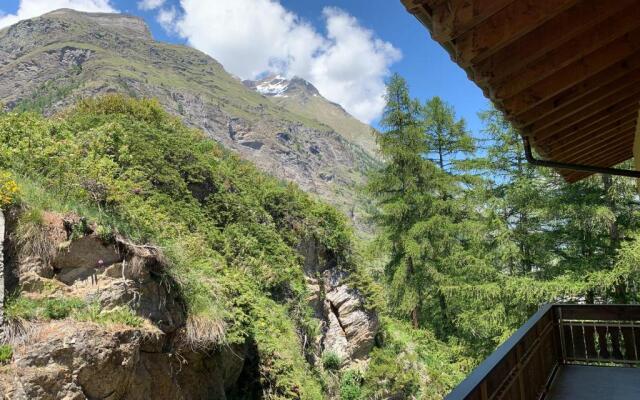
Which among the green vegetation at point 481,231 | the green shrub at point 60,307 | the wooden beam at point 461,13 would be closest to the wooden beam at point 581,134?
the wooden beam at point 461,13

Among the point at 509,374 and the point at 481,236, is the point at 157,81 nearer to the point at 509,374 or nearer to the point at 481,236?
the point at 481,236

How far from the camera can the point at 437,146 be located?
19.1 meters

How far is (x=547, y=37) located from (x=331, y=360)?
10.7m

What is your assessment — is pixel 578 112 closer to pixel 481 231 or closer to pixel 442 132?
pixel 481 231

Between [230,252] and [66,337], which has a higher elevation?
[230,252]

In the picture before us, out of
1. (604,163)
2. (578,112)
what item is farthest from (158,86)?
(578,112)

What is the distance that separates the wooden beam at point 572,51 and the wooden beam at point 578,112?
88cm

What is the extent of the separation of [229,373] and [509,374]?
19.3ft

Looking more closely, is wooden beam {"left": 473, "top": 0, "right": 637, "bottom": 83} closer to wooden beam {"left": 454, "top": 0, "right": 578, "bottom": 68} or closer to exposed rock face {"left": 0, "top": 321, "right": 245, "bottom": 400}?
wooden beam {"left": 454, "top": 0, "right": 578, "bottom": 68}

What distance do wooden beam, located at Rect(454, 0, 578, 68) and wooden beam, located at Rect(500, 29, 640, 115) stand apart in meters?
0.68

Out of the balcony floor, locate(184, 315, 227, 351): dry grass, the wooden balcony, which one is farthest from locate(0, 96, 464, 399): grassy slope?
the balcony floor

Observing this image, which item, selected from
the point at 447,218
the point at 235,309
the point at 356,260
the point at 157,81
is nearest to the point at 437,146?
the point at 447,218

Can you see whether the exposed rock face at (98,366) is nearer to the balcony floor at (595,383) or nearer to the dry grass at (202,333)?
the dry grass at (202,333)

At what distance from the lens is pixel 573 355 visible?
5.54 metres
